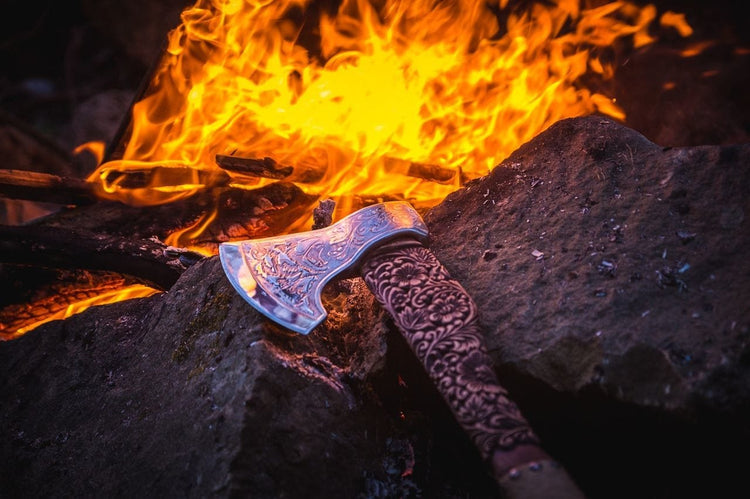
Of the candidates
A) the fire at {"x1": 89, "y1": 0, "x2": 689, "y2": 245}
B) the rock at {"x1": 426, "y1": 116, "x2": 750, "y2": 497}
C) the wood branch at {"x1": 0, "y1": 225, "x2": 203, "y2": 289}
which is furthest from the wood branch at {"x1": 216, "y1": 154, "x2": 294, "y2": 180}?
the rock at {"x1": 426, "y1": 116, "x2": 750, "y2": 497}

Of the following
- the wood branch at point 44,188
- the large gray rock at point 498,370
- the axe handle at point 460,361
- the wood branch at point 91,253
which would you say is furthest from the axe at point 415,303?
the wood branch at point 44,188

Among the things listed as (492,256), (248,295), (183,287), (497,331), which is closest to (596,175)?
(492,256)

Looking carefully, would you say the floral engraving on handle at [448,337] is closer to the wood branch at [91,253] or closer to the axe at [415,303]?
the axe at [415,303]

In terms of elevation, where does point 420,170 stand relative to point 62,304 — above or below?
above

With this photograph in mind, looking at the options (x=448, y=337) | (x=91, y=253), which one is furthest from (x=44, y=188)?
(x=448, y=337)

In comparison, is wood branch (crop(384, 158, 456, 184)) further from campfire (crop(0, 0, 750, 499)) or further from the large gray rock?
the large gray rock

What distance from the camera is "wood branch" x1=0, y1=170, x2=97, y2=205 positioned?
3.52 m

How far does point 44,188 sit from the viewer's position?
362cm

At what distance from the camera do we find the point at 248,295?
1884mm

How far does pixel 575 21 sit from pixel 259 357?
4.71 meters

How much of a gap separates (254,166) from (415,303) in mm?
2255

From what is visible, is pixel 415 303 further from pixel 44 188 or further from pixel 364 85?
pixel 44 188

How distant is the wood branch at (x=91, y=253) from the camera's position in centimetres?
296

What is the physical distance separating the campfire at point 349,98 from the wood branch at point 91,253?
1.93 ft
